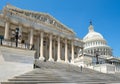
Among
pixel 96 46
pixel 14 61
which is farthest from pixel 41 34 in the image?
pixel 96 46

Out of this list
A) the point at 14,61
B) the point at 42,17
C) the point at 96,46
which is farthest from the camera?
the point at 96,46

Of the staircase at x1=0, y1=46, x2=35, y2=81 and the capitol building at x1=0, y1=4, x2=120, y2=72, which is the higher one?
the capitol building at x1=0, y1=4, x2=120, y2=72

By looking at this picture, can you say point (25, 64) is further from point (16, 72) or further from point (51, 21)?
point (51, 21)

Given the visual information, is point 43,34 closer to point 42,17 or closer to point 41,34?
point 41,34

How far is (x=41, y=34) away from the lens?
34844 mm

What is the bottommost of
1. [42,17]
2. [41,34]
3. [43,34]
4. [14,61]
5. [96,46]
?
[14,61]

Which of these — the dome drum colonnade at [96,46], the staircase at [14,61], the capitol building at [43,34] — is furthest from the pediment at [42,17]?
the dome drum colonnade at [96,46]

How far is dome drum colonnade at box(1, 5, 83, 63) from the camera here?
101 feet

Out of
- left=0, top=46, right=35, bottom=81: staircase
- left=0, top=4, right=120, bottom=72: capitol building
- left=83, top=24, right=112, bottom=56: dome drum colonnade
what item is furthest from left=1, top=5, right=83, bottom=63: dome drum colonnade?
left=83, top=24, right=112, bottom=56: dome drum colonnade

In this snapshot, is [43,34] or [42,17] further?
[42,17]

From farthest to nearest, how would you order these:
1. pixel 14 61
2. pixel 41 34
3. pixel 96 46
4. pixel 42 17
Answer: pixel 96 46 → pixel 42 17 → pixel 41 34 → pixel 14 61

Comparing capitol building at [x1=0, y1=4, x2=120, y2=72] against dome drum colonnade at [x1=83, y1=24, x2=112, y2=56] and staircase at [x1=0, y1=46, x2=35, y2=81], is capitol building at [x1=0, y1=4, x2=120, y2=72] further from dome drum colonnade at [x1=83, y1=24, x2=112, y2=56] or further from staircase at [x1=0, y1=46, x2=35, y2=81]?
dome drum colonnade at [x1=83, y1=24, x2=112, y2=56]

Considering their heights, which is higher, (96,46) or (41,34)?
(96,46)

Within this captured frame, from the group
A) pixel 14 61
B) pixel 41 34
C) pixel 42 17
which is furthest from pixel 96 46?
pixel 14 61
